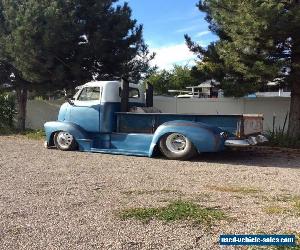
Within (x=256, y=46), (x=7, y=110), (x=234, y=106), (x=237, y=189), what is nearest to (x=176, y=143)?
(x=256, y=46)

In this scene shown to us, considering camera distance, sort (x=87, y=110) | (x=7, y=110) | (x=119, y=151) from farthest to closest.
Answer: (x=7, y=110), (x=87, y=110), (x=119, y=151)

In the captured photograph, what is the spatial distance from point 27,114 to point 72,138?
30.6ft

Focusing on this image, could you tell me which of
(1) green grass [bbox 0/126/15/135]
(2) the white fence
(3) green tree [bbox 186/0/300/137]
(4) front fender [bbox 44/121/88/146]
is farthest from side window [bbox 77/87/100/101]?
(1) green grass [bbox 0/126/15/135]

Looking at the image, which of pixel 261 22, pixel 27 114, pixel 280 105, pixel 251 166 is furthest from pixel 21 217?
pixel 27 114

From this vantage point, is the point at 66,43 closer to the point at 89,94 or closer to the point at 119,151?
the point at 89,94

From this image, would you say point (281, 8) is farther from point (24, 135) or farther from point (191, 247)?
point (24, 135)

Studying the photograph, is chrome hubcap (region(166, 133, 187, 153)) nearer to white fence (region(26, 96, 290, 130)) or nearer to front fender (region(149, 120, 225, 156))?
front fender (region(149, 120, 225, 156))

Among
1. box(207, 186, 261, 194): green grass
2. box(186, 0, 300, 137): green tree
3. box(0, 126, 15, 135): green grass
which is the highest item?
box(186, 0, 300, 137): green tree

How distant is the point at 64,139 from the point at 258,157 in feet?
18.2

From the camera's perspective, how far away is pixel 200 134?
11.3 meters

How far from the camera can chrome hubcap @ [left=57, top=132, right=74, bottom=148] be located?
1375 centimetres

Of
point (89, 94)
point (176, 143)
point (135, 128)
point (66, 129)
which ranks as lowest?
point (176, 143)

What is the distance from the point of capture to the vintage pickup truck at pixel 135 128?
451 inches

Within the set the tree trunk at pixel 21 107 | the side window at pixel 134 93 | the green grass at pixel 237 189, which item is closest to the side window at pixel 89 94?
the side window at pixel 134 93
